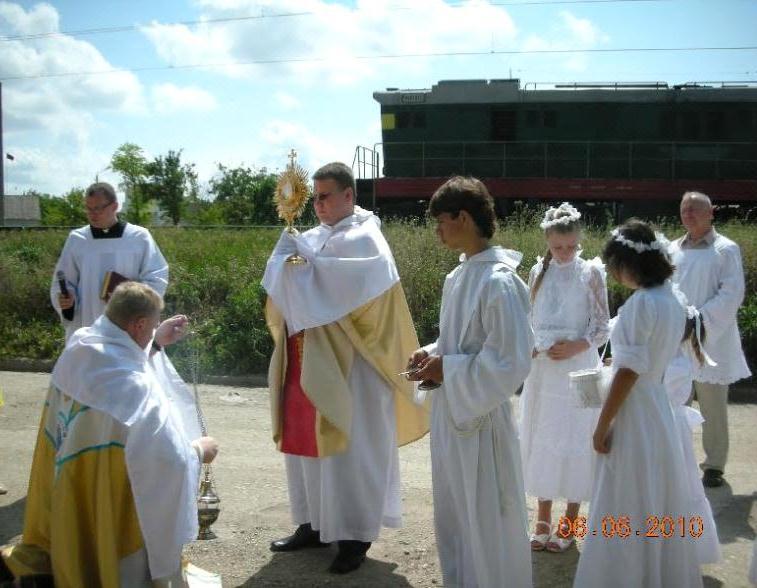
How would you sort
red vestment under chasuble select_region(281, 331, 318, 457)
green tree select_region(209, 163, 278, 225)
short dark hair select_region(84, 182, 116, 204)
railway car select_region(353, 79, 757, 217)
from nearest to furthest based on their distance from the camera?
red vestment under chasuble select_region(281, 331, 318, 457) → short dark hair select_region(84, 182, 116, 204) → railway car select_region(353, 79, 757, 217) → green tree select_region(209, 163, 278, 225)

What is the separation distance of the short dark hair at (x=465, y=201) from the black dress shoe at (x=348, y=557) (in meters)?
1.93

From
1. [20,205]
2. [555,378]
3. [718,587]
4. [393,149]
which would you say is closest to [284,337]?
[555,378]

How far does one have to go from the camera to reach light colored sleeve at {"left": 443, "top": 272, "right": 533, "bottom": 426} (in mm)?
3312

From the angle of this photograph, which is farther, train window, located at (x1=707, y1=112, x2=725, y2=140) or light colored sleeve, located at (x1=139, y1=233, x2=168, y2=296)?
train window, located at (x1=707, y1=112, x2=725, y2=140)

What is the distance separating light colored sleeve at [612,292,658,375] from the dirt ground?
139 centimetres

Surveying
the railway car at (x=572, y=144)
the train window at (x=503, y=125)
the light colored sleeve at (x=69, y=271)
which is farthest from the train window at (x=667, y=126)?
the light colored sleeve at (x=69, y=271)

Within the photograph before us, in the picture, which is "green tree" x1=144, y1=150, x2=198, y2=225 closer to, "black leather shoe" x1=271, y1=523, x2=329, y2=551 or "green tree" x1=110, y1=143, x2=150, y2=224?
"green tree" x1=110, y1=143, x2=150, y2=224

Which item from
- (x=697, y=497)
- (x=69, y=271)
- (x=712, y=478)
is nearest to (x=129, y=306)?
(x=697, y=497)

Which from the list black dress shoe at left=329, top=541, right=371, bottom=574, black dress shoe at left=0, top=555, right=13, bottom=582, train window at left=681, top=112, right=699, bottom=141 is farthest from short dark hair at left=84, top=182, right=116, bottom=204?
train window at left=681, top=112, right=699, bottom=141

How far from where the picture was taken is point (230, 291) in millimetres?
12398

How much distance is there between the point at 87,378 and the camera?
319 centimetres

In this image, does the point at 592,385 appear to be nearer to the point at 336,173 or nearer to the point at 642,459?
the point at 642,459

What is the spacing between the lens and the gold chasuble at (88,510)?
126 inches

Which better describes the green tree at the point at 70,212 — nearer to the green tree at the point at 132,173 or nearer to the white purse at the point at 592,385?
the green tree at the point at 132,173
